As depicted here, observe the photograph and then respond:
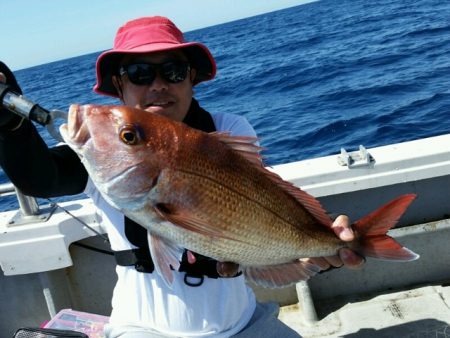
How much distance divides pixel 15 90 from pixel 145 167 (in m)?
0.67

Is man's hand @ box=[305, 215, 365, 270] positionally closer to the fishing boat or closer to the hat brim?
the hat brim

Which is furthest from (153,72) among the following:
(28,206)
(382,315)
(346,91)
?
(346,91)

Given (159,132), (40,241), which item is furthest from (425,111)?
(159,132)

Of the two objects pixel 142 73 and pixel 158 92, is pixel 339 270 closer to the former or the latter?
pixel 158 92

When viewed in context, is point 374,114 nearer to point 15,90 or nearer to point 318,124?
point 318,124

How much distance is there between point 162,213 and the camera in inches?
66.9

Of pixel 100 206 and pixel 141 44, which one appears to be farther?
pixel 100 206

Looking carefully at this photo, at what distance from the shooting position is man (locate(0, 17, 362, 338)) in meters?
2.35

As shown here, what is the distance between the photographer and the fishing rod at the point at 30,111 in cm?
180

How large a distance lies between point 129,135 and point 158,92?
707mm

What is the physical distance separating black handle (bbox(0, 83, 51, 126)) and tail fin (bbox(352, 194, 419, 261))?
1352mm

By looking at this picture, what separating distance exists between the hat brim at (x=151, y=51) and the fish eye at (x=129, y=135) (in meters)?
0.70

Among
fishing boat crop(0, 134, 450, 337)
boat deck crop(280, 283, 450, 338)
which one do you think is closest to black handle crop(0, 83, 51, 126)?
fishing boat crop(0, 134, 450, 337)

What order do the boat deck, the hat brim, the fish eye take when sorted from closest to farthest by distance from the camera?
the fish eye → the hat brim → the boat deck
